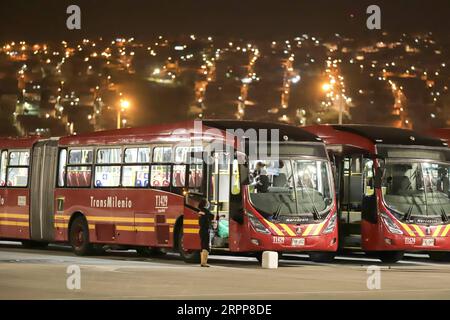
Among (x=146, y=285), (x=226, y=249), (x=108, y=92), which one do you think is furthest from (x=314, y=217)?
(x=108, y=92)

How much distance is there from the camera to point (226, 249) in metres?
25.2

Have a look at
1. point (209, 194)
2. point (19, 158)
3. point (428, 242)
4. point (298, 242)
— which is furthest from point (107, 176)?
point (428, 242)

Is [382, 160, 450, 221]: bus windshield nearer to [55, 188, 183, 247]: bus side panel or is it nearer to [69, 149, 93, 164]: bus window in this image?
[55, 188, 183, 247]: bus side panel

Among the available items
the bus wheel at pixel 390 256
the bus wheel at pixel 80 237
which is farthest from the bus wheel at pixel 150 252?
the bus wheel at pixel 390 256

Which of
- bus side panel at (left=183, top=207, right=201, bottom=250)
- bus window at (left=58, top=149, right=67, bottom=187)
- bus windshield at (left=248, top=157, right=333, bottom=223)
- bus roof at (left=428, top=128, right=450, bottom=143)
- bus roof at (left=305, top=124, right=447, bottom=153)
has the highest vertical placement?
bus roof at (left=428, top=128, right=450, bottom=143)

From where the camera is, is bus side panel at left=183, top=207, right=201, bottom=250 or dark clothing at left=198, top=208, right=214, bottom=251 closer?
dark clothing at left=198, top=208, right=214, bottom=251

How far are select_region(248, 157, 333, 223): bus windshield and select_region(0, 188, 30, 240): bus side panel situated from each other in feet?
30.7

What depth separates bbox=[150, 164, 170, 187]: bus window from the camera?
26.9 meters

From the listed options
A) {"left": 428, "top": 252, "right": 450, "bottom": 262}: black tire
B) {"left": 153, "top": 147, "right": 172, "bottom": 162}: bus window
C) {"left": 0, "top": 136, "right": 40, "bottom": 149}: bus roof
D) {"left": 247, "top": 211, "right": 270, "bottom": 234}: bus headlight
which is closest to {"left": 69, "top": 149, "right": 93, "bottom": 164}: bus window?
{"left": 0, "top": 136, "right": 40, "bottom": 149}: bus roof

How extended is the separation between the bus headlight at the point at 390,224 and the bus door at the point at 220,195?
12.6 feet

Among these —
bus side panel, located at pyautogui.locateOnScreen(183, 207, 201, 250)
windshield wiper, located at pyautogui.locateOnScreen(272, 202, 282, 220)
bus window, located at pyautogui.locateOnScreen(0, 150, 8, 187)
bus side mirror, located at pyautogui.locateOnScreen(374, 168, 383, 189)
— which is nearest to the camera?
windshield wiper, located at pyautogui.locateOnScreen(272, 202, 282, 220)
